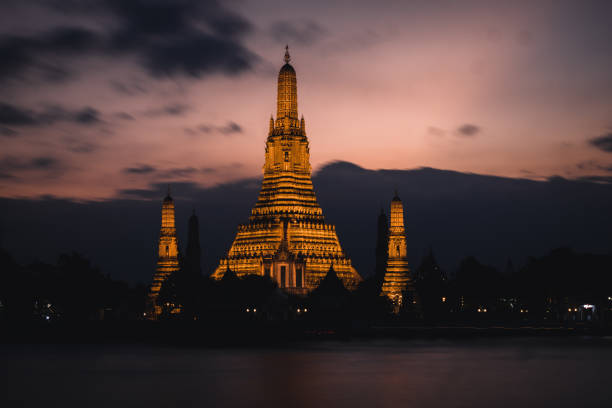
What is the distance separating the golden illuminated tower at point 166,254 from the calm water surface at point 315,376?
40642 mm

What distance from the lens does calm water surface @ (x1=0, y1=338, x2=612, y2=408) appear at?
53.7 m

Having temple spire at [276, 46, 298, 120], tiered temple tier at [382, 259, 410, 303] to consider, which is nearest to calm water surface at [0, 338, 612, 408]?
tiered temple tier at [382, 259, 410, 303]

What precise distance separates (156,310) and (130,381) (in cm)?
7029

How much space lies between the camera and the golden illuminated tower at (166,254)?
13050cm

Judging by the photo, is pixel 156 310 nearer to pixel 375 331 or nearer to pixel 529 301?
pixel 375 331

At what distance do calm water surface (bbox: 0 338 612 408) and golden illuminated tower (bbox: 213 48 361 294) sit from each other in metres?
40.8

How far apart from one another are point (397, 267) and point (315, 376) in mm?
63004

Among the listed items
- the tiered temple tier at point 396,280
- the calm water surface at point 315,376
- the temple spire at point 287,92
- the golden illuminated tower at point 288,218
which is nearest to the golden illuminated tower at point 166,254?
the golden illuminated tower at point 288,218

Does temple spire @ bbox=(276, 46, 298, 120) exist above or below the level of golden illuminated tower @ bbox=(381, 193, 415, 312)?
above

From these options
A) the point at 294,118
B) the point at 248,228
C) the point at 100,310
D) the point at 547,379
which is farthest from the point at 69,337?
the point at 547,379

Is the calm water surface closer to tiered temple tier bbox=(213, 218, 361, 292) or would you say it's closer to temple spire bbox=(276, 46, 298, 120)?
tiered temple tier bbox=(213, 218, 361, 292)

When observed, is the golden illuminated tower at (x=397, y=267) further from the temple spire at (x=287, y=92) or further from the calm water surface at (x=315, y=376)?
the calm water surface at (x=315, y=376)

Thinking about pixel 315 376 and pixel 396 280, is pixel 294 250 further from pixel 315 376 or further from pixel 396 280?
pixel 315 376

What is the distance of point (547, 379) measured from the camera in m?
62.0
